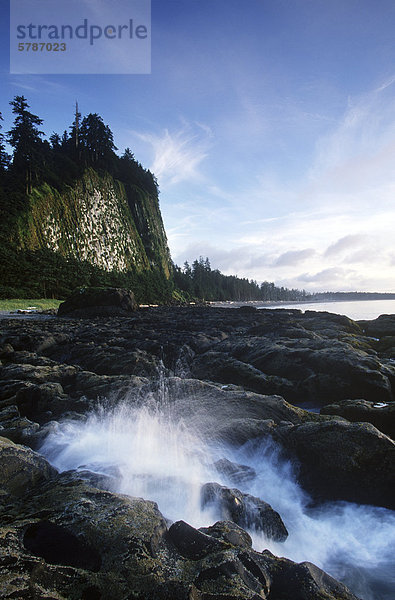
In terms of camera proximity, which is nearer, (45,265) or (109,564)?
(109,564)

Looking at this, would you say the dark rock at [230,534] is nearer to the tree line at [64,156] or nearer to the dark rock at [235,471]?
the dark rock at [235,471]

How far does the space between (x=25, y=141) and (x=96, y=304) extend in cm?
4817

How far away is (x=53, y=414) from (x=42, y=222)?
6492cm

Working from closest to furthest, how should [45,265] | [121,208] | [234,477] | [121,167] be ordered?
[234,477], [45,265], [121,208], [121,167]

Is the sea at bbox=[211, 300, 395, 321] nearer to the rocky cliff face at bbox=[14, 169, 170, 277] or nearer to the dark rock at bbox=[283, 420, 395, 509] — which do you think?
the rocky cliff face at bbox=[14, 169, 170, 277]

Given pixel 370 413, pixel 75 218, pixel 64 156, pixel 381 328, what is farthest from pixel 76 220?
pixel 370 413

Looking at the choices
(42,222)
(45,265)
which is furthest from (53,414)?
(42,222)

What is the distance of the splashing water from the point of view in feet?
13.1

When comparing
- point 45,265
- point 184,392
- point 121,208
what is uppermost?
point 121,208

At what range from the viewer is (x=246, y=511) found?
13.2 ft

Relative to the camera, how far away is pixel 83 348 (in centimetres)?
1430

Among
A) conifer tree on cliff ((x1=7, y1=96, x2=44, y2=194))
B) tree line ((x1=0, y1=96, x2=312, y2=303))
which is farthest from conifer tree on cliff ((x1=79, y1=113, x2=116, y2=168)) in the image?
conifer tree on cliff ((x1=7, y1=96, x2=44, y2=194))

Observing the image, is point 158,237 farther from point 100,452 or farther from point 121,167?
point 100,452

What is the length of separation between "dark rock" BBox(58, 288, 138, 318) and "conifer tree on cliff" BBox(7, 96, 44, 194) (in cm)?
3652
